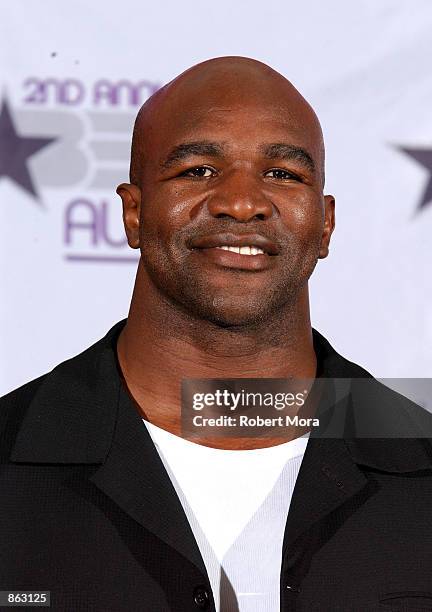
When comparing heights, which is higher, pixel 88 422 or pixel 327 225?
pixel 327 225

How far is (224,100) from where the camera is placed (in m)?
1.95

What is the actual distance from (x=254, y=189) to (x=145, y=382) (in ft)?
1.25

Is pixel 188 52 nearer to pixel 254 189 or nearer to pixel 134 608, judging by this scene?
pixel 254 189

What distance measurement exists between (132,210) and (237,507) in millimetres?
541

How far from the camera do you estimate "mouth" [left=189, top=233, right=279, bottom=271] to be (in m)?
1.87

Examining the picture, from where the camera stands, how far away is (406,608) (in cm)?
180

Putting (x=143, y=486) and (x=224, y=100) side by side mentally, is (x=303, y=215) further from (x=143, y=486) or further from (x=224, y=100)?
(x=143, y=486)

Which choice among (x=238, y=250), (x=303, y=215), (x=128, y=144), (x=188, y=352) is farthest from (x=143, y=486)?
(x=128, y=144)

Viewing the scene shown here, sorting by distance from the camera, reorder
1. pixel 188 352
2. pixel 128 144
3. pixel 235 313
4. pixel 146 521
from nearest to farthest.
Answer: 1. pixel 146 521
2. pixel 235 313
3. pixel 188 352
4. pixel 128 144

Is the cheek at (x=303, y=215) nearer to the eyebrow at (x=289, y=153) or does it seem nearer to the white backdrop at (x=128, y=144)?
the eyebrow at (x=289, y=153)

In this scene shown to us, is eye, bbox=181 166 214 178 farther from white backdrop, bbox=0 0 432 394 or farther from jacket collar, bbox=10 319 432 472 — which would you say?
white backdrop, bbox=0 0 432 394

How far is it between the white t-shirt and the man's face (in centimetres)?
22

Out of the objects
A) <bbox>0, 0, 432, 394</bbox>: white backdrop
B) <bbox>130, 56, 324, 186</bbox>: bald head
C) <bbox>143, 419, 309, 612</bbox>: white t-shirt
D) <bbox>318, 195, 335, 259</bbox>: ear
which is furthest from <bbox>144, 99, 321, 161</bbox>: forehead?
<bbox>0, 0, 432, 394</bbox>: white backdrop

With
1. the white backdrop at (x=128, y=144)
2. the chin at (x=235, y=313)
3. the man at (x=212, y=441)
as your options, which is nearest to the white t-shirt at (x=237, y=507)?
the man at (x=212, y=441)
